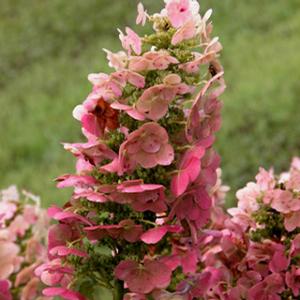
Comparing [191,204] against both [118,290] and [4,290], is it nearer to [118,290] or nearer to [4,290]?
[118,290]

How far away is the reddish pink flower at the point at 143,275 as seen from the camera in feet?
2.71

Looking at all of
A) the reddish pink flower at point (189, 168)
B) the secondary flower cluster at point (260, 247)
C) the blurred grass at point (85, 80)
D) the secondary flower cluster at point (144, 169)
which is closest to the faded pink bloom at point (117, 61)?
the secondary flower cluster at point (144, 169)

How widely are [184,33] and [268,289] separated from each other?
27 centimetres

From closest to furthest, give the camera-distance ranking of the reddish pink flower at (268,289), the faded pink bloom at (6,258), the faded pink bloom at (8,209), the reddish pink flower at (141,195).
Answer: the reddish pink flower at (141,195) → the reddish pink flower at (268,289) → the faded pink bloom at (6,258) → the faded pink bloom at (8,209)

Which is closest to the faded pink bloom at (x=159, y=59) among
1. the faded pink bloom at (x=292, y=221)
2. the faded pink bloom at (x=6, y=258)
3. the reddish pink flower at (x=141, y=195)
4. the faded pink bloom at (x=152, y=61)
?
the faded pink bloom at (x=152, y=61)

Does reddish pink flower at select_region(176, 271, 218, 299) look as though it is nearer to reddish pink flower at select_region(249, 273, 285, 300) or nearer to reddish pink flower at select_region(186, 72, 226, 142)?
reddish pink flower at select_region(249, 273, 285, 300)

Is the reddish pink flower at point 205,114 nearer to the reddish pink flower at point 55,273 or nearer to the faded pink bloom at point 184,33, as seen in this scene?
the faded pink bloom at point 184,33

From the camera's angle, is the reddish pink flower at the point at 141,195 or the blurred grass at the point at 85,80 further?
the blurred grass at the point at 85,80

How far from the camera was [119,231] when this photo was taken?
32.3 inches

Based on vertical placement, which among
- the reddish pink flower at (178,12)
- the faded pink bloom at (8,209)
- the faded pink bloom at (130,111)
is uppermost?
the faded pink bloom at (8,209)

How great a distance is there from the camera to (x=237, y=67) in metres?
4.67

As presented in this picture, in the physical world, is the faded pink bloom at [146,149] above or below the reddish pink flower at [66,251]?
above

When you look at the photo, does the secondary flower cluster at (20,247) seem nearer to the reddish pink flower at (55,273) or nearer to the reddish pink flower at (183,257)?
the reddish pink flower at (55,273)

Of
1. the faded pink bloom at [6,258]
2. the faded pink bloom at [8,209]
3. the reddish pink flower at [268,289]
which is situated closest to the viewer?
the reddish pink flower at [268,289]
